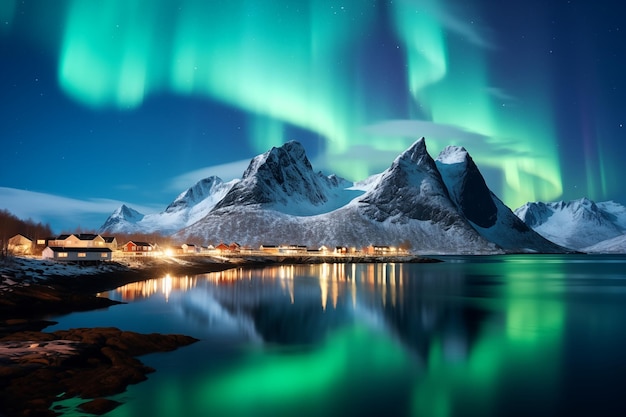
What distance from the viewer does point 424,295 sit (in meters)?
76.9

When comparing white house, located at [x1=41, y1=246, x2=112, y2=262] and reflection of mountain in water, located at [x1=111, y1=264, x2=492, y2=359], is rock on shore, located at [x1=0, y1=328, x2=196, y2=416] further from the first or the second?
white house, located at [x1=41, y1=246, x2=112, y2=262]

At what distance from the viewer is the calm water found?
22.6m

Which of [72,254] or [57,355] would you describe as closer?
[57,355]

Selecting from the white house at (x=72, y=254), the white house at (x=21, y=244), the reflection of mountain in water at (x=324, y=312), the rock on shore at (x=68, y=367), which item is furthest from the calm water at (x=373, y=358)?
the white house at (x=21, y=244)

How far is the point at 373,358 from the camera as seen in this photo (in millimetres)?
32500

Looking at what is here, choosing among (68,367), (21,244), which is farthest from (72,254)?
(68,367)

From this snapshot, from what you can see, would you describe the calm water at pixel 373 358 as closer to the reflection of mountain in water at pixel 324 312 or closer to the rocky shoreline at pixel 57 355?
the reflection of mountain in water at pixel 324 312

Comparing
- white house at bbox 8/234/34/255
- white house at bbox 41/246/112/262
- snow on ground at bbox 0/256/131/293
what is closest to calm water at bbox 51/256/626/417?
snow on ground at bbox 0/256/131/293

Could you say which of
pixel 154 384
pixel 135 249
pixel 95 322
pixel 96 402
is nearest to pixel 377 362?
pixel 154 384

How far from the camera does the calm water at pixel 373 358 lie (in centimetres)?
2261

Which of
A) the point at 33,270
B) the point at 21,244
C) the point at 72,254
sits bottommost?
the point at 33,270

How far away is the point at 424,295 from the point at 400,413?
57457mm

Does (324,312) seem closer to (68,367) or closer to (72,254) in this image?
(68,367)

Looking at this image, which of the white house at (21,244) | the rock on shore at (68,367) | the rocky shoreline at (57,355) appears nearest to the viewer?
the rock on shore at (68,367)
